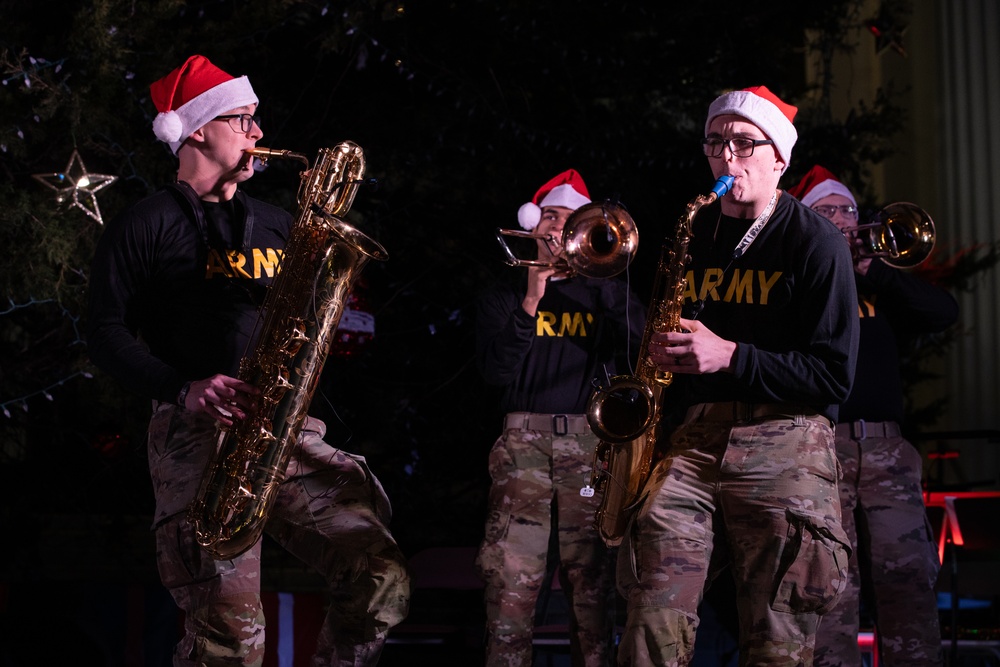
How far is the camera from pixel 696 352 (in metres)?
3.39

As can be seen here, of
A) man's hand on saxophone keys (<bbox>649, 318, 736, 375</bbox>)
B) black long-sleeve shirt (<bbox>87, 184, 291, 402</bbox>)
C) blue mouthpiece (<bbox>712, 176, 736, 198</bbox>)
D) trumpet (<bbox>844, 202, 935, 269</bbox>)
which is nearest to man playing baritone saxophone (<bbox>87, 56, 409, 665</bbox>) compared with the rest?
black long-sleeve shirt (<bbox>87, 184, 291, 402</bbox>)

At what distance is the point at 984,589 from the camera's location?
566cm

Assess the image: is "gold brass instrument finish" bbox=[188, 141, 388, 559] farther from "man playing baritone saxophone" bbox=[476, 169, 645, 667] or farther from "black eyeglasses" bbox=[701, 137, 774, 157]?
"man playing baritone saxophone" bbox=[476, 169, 645, 667]

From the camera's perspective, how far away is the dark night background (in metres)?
A: 6.66

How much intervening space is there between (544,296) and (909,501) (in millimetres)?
1934

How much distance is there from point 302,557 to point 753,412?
5.38 ft

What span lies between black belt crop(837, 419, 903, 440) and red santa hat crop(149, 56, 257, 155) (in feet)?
9.70

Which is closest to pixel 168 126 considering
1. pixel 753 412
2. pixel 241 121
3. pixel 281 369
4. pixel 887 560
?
pixel 241 121

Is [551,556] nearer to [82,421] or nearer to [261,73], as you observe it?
[82,421]

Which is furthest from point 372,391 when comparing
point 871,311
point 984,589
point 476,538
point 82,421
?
point 984,589

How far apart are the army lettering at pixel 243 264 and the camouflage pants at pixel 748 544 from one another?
158 centimetres

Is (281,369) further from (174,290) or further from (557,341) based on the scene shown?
(557,341)

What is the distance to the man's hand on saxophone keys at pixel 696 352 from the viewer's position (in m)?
3.39

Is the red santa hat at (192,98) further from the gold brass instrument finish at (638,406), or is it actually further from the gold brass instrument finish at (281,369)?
the gold brass instrument finish at (638,406)
